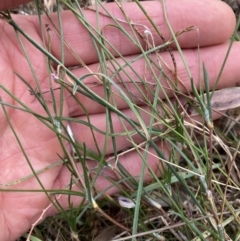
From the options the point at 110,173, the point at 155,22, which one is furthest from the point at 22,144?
the point at 155,22

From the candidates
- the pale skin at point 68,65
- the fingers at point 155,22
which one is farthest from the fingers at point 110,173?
the fingers at point 155,22

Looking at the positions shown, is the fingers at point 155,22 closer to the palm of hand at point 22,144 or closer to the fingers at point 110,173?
the palm of hand at point 22,144

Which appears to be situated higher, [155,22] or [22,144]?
[155,22]

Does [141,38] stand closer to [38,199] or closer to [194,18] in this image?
[194,18]

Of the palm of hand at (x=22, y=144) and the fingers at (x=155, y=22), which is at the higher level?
the fingers at (x=155, y=22)

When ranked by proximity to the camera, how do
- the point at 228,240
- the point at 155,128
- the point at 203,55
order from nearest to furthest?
1. the point at 228,240
2. the point at 155,128
3. the point at 203,55

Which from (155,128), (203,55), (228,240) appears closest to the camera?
(228,240)

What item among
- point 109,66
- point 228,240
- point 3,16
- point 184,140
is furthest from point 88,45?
point 228,240

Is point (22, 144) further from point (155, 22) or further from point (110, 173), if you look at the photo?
point (155, 22)

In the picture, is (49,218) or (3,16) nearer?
(3,16)
